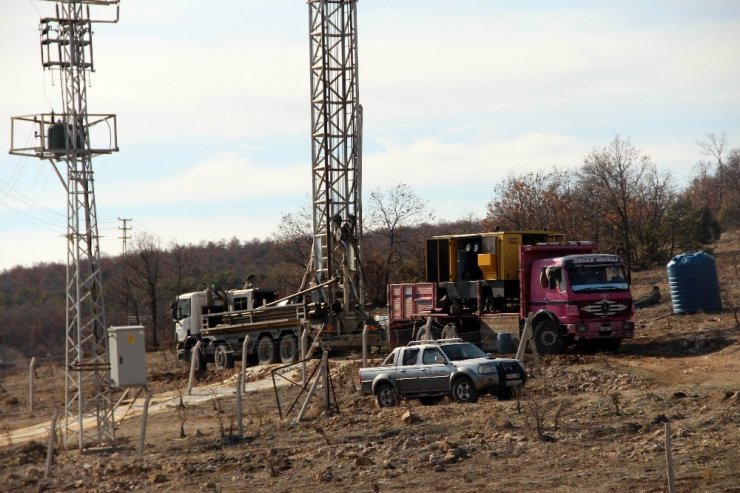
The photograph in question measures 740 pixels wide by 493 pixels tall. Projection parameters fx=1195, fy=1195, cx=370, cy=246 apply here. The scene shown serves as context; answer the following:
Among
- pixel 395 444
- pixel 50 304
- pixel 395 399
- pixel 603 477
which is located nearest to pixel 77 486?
pixel 395 444

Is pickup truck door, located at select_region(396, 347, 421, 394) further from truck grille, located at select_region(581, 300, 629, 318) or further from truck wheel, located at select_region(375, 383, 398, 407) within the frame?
truck grille, located at select_region(581, 300, 629, 318)

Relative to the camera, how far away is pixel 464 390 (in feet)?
82.9

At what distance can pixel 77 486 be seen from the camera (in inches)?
821

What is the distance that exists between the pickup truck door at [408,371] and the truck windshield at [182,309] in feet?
67.8

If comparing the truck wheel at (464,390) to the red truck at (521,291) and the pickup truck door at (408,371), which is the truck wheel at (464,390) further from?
the red truck at (521,291)

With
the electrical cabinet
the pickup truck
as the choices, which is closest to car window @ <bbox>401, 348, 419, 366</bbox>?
the pickup truck

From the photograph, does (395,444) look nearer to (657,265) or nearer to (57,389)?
(57,389)

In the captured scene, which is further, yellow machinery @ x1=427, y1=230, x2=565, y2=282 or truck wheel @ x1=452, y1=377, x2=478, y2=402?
yellow machinery @ x1=427, y1=230, x2=565, y2=282

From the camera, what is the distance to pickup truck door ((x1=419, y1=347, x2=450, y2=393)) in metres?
25.6

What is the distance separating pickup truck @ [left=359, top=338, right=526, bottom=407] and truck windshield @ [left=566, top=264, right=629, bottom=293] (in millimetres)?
6493

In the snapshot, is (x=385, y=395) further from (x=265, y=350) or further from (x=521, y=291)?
(x=265, y=350)

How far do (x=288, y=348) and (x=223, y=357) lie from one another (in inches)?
135

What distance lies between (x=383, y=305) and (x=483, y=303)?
20986 millimetres

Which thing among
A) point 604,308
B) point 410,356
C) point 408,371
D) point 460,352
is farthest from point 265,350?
point 460,352
